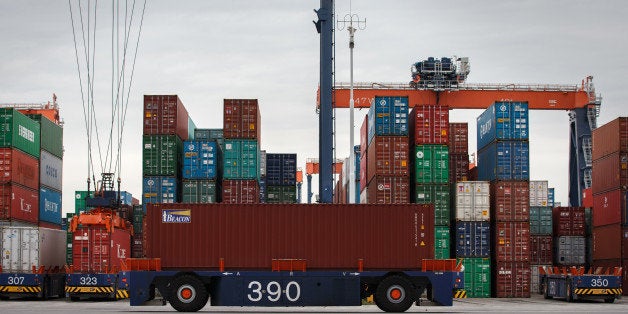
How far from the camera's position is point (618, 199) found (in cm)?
4878

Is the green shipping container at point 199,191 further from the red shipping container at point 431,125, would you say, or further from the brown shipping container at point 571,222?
the brown shipping container at point 571,222

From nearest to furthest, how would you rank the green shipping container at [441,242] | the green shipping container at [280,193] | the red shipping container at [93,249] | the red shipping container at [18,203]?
1. the red shipping container at [93,249]
2. the red shipping container at [18,203]
3. the green shipping container at [441,242]
4. the green shipping container at [280,193]

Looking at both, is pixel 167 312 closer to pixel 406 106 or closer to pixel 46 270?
pixel 46 270

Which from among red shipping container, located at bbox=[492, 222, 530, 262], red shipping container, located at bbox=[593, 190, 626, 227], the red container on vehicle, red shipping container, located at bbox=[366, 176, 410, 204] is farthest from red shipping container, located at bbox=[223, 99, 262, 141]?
red shipping container, located at bbox=[593, 190, 626, 227]

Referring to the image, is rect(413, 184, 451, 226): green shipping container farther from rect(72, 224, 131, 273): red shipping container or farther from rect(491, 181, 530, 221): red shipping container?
rect(72, 224, 131, 273): red shipping container

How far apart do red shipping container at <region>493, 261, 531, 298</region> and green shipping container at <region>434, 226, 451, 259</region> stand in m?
2.90

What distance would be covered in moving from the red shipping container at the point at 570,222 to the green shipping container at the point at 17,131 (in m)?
29.7

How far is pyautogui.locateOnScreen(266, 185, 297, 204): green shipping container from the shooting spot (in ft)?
185

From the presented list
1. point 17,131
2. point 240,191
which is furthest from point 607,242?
point 17,131

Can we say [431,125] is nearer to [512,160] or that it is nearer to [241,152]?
[512,160]

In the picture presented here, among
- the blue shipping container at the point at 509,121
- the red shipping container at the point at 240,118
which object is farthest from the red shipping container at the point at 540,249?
the red shipping container at the point at 240,118

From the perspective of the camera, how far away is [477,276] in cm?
4753

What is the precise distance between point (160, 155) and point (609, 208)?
24.9 meters

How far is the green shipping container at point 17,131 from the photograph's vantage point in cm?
4356
